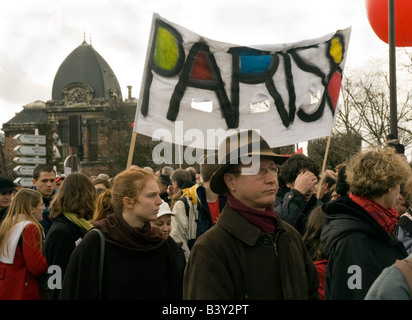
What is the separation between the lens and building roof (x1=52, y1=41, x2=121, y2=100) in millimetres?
77000

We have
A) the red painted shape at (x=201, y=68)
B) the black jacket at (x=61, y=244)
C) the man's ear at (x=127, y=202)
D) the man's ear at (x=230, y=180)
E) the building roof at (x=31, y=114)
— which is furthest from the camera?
the building roof at (x=31, y=114)

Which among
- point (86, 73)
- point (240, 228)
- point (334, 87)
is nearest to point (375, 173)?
point (240, 228)

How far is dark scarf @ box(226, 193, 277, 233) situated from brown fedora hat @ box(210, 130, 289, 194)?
168mm

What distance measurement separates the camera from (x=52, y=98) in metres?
78.8

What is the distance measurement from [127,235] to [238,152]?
1.06 m

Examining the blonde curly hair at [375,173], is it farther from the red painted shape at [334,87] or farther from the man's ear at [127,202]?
the red painted shape at [334,87]

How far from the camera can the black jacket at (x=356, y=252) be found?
3.17 meters

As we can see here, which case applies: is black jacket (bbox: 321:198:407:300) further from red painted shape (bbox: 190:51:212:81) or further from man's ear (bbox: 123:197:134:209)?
red painted shape (bbox: 190:51:212:81)

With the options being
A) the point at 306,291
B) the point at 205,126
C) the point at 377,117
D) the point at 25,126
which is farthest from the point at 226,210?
the point at 25,126

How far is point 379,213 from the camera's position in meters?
3.36

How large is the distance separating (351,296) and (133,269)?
1.28 meters

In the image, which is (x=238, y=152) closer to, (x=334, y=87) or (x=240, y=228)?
(x=240, y=228)

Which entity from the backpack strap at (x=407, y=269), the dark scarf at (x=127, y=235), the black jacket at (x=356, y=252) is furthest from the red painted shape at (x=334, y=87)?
the backpack strap at (x=407, y=269)

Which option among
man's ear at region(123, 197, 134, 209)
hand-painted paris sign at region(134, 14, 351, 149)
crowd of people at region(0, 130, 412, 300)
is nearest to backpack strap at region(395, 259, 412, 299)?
crowd of people at region(0, 130, 412, 300)
